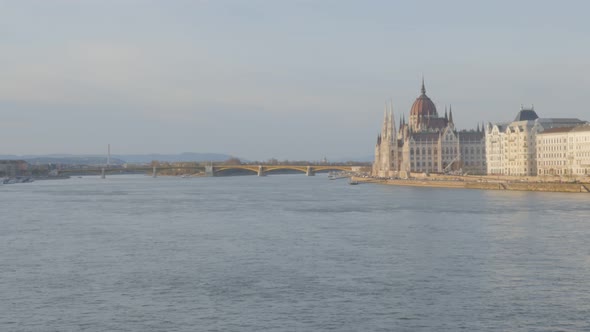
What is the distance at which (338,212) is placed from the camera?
56344 mm

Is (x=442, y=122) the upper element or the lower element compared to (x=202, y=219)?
upper

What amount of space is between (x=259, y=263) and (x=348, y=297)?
22.4 feet

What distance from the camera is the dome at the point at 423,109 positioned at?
157 m

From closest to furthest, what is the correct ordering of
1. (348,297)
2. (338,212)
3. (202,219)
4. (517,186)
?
(348,297) < (202,219) < (338,212) < (517,186)

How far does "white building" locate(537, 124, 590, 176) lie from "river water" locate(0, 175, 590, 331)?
5313 centimetres

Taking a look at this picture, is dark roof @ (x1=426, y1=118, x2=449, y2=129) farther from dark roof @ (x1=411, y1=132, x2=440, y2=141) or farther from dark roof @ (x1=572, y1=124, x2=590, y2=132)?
dark roof @ (x1=572, y1=124, x2=590, y2=132)

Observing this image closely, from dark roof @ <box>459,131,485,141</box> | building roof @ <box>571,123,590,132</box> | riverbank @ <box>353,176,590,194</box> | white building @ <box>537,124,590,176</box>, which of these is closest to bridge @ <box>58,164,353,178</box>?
dark roof @ <box>459,131,485,141</box>

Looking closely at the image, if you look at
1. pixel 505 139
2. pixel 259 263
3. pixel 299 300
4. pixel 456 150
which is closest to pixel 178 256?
pixel 259 263

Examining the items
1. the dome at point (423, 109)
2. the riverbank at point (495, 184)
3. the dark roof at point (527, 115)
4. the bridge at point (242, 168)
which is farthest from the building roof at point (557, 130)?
the bridge at point (242, 168)

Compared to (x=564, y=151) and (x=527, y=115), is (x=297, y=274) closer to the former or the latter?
(x=564, y=151)

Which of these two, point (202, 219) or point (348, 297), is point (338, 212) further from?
point (348, 297)

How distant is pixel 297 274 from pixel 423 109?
132174 millimetres

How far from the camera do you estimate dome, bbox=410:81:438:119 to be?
157000mm

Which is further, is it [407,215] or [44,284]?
[407,215]
